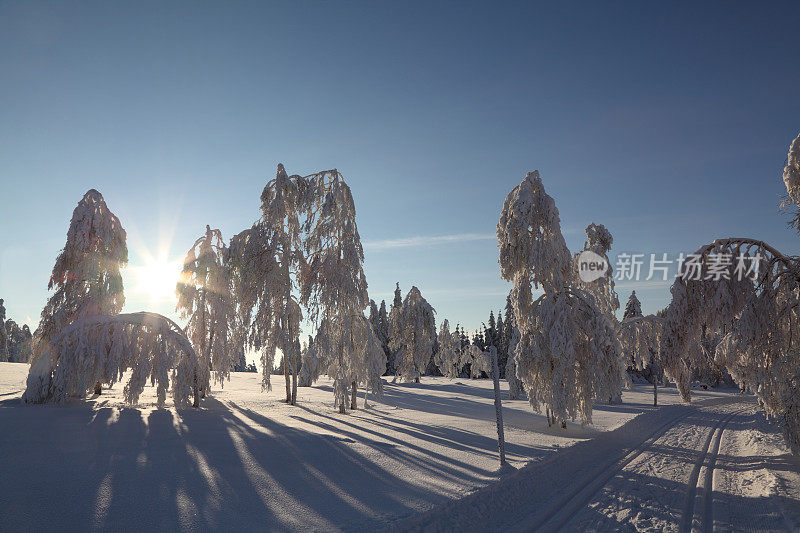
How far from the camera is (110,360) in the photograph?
1559 centimetres

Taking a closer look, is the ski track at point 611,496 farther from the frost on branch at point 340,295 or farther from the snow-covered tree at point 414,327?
the snow-covered tree at point 414,327

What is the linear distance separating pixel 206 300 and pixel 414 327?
58.2 ft

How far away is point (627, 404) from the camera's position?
26656 millimetres

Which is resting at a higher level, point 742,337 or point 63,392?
point 742,337

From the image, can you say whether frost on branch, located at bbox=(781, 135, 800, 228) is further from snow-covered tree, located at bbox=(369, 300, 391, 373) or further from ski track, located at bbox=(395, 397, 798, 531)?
snow-covered tree, located at bbox=(369, 300, 391, 373)

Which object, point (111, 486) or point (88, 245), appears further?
point (88, 245)

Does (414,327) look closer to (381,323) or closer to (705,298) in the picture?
(705,298)

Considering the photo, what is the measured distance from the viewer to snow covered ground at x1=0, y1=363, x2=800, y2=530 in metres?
6.16

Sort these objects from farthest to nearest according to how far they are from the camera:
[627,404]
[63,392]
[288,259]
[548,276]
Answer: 1. [627,404]
2. [288,259]
3. [63,392]
4. [548,276]

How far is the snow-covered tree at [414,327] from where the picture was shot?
3409 cm

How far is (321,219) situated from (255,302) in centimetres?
488

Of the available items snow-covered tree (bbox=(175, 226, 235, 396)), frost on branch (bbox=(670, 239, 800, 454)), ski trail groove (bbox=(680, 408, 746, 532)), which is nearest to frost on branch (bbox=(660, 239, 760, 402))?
frost on branch (bbox=(670, 239, 800, 454))

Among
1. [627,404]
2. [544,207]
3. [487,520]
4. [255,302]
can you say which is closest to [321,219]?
[255,302]

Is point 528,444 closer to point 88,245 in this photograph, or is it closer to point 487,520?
point 487,520
